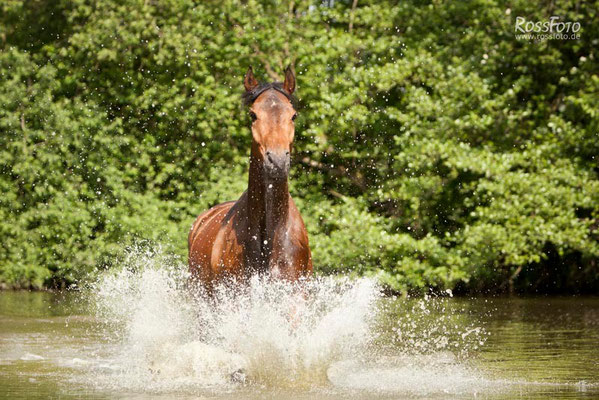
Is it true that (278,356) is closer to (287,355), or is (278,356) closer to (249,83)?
(287,355)

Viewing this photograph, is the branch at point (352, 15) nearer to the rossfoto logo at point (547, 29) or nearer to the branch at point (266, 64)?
the branch at point (266, 64)

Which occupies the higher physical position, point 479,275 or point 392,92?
point 392,92

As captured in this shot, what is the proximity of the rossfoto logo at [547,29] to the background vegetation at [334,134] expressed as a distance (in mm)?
183

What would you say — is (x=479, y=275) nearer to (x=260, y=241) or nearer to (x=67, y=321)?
(x=67, y=321)

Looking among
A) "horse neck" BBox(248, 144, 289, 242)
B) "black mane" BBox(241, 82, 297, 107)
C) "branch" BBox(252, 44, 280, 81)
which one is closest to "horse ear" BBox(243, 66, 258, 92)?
"black mane" BBox(241, 82, 297, 107)

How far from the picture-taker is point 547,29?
17984 millimetres

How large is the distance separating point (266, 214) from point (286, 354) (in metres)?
1.06

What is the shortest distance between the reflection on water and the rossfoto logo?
736 cm

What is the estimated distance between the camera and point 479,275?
58.1 feet

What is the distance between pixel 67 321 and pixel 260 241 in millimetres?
6722

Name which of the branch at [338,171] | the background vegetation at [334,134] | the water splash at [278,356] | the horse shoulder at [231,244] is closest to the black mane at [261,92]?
the horse shoulder at [231,244]

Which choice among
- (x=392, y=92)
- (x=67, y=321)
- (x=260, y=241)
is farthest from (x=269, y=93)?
(x=392, y=92)

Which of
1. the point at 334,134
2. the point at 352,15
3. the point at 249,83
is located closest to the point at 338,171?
the point at 334,134

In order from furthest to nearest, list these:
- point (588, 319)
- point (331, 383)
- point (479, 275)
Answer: point (479, 275), point (588, 319), point (331, 383)
